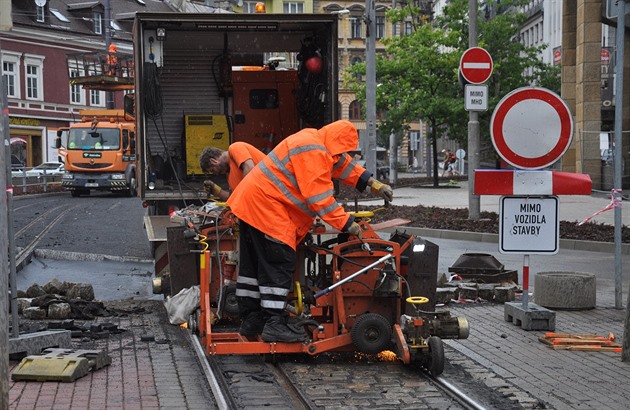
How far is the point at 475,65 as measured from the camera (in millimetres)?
17766

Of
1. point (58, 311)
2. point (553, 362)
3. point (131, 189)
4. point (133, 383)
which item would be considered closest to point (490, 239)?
point (58, 311)

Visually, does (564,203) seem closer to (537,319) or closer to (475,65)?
(475,65)

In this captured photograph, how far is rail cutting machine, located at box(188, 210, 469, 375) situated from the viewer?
7734 millimetres

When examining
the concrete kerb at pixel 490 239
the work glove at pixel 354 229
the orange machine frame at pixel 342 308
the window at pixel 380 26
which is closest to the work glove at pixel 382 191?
the orange machine frame at pixel 342 308

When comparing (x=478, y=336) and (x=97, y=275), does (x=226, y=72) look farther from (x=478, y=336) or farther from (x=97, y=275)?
(x=478, y=336)

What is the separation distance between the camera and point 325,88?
596 inches

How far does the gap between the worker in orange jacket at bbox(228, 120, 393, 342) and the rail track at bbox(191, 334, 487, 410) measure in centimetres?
30

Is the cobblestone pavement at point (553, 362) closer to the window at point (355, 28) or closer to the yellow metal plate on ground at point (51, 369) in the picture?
the yellow metal plate on ground at point (51, 369)

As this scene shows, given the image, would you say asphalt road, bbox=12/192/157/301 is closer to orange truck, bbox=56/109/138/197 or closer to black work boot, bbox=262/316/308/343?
black work boot, bbox=262/316/308/343

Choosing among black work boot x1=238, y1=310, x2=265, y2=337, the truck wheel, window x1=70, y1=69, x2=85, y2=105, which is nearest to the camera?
black work boot x1=238, y1=310, x2=265, y2=337

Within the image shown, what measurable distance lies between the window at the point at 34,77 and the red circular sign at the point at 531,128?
189 ft

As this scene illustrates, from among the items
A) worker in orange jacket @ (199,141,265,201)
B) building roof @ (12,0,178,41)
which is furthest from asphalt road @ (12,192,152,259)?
building roof @ (12,0,178,41)

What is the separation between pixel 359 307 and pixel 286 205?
0.90 meters

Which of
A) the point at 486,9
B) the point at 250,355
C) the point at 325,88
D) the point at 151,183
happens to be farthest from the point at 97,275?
the point at 486,9
